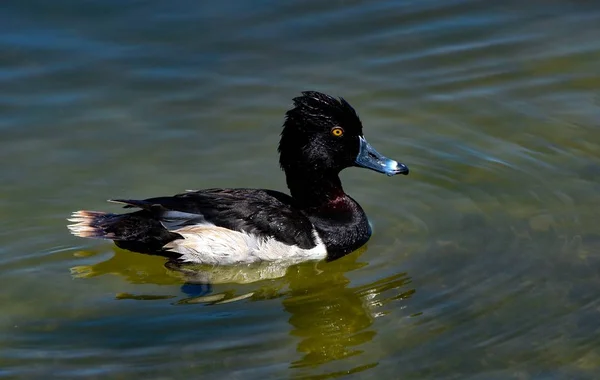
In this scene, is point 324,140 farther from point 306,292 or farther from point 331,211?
point 306,292

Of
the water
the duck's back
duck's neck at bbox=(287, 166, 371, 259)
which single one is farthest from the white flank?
duck's neck at bbox=(287, 166, 371, 259)

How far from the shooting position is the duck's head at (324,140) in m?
9.45

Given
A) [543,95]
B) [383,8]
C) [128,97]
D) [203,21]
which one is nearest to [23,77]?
[128,97]

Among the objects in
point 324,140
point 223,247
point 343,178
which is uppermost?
point 324,140

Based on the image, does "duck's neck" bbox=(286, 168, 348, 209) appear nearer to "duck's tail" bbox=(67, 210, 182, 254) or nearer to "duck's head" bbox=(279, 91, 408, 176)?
"duck's head" bbox=(279, 91, 408, 176)

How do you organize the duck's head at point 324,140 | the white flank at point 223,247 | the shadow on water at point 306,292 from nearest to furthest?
the shadow on water at point 306,292 → the white flank at point 223,247 → the duck's head at point 324,140

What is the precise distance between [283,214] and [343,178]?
5.19 ft

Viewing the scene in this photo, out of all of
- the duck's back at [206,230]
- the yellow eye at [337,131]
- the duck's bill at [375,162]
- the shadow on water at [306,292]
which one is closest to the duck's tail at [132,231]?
the duck's back at [206,230]

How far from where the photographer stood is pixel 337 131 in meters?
9.58

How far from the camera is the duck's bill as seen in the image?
980cm

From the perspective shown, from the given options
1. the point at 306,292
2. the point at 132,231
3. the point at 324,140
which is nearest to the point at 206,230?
the point at 132,231

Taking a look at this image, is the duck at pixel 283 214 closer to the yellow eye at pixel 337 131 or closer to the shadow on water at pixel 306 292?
the yellow eye at pixel 337 131

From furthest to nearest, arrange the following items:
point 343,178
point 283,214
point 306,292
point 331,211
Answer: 1. point 343,178
2. point 331,211
3. point 283,214
4. point 306,292

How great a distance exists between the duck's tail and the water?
0.81 ft
